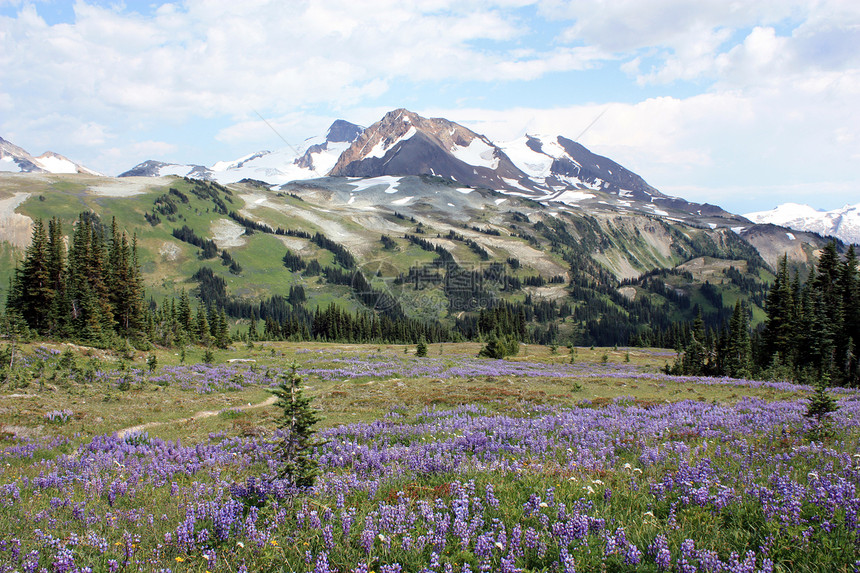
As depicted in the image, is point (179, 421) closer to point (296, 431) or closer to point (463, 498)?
point (296, 431)

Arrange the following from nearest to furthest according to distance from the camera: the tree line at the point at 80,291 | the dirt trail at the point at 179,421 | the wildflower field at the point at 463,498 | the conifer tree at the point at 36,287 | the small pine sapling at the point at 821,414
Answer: the wildflower field at the point at 463,498, the small pine sapling at the point at 821,414, the dirt trail at the point at 179,421, the tree line at the point at 80,291, the conifer tree at the point at 36,287

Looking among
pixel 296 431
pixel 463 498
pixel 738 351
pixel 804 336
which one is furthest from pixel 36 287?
pixel 804 336

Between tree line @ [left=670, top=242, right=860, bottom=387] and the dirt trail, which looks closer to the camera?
the dirt trail

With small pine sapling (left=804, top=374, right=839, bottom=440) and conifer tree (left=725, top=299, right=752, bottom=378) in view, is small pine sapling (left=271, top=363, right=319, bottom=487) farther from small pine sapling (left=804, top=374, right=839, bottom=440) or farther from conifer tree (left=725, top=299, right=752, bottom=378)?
conifer tree (left=725, top=299, right=752, bottom=378)

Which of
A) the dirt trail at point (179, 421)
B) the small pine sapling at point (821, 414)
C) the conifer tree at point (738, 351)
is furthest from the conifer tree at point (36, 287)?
the conifer tree at point (738, 351)

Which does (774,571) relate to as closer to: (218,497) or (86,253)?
(218,497)

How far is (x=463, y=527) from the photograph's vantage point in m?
5.54

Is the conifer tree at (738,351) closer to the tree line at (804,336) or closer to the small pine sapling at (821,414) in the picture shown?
the tree line at (804,336)

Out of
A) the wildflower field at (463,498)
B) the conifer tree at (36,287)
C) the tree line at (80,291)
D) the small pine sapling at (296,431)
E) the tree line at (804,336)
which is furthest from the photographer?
the conifer tree at (36,287)

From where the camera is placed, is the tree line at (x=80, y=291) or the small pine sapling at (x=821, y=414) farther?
the tree line at (x=80, y=291)

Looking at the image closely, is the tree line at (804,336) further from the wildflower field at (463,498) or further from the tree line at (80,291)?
the tree line at (80,291)

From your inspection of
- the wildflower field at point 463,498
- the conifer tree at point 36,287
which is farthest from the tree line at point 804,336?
the conifer tree at point 36,287

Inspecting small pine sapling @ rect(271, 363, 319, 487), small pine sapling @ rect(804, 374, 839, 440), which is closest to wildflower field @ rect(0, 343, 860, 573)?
small pine sapling @ rect(804, 374, 839, 440)

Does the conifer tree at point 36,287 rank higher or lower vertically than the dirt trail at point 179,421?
higher
